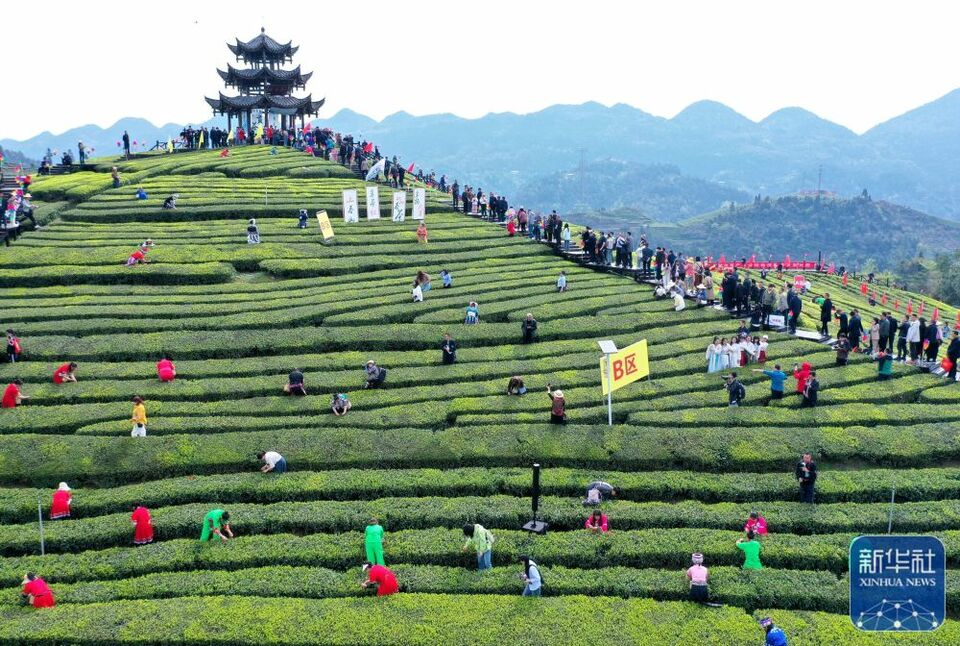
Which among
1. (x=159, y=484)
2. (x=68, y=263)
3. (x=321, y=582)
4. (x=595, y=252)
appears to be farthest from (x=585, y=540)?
(x=68, y=263)

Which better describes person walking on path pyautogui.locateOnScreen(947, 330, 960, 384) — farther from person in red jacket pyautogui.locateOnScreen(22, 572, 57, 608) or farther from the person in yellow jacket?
person in red jacket pyautogui.locateOnScreen(22, 572, 57, 608)

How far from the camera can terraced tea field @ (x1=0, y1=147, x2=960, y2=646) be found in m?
17.2

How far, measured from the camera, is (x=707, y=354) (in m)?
30.1

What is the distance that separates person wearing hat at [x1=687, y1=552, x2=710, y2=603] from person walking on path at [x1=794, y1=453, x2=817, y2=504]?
211 inches

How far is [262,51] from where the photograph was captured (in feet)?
274

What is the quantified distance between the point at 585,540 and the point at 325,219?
3014 cm

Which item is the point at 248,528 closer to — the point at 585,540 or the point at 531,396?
the point at 585,540

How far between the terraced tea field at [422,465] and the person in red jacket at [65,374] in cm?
47

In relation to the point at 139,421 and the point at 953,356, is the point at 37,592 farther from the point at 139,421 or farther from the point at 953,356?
the point at 953,356

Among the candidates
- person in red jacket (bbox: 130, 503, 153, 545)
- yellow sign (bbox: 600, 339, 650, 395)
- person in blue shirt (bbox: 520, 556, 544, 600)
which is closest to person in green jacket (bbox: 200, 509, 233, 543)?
person in red jacket (bbox: 130, 503, 153, 545)

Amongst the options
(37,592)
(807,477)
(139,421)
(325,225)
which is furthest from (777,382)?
(325,225)

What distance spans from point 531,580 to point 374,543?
365cm

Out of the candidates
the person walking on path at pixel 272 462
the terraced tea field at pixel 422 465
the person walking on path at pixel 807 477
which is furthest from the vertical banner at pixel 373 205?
the person walking on path at pixel 807 477

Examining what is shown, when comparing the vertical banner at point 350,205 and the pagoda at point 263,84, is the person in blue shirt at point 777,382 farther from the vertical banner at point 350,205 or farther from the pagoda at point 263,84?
the pagoda at point 263,84
